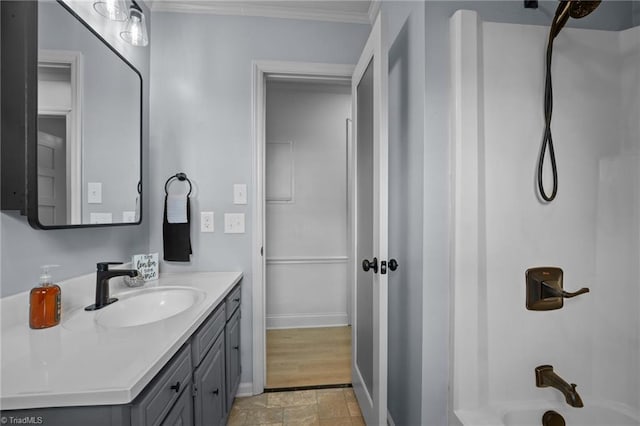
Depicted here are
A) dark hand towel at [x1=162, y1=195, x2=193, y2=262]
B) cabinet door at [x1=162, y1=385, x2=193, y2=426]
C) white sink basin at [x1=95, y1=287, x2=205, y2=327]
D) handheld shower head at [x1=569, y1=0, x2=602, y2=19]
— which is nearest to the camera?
cabinet door at [x1=162, y1=385, x2=193, y2=426]

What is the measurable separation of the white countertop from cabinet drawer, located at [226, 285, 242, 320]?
412 millimetres

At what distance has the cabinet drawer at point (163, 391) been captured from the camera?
0.71 metres

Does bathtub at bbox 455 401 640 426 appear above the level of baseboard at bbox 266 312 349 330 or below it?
above

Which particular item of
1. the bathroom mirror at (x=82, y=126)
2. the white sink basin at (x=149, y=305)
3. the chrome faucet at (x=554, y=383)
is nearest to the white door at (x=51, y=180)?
the bathroom mirror at (x=82, y=126)

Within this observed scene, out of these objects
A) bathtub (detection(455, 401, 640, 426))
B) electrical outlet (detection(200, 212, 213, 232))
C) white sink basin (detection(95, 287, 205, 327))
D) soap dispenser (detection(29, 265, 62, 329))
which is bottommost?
bathtub (detection(455, 401, 640, 426))

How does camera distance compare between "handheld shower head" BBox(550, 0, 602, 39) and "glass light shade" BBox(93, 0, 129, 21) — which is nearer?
"handheld shower head" BBox(550, 0, 602, 39)

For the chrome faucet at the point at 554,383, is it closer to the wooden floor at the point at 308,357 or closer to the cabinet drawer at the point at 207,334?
the wooden floor at the point at 308,357

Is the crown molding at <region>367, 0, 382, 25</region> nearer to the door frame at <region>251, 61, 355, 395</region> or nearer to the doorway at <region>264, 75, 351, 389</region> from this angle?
the door frame at <region>251, 61, 355, 395</region>

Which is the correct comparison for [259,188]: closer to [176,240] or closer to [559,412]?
[176,240]

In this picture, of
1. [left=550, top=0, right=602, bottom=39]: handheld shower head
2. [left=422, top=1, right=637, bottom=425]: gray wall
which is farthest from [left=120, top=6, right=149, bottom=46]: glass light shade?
[left=550, top=0, right=602, bottom=39]: handheld shower head

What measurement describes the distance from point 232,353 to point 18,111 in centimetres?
148

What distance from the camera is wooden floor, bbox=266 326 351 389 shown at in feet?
6.87

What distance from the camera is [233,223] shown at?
194 centimetres

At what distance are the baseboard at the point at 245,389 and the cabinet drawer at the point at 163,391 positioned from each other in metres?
1.06
